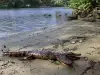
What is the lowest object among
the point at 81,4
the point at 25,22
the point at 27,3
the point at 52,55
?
the point at 27,3

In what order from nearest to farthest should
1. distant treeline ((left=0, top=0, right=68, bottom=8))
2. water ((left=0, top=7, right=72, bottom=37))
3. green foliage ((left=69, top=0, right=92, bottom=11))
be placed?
water ((left=0, top=7, right=72, bottom=37)), green foliage ((left=69, top=0, right=92, bottom=11)), distant treeline ((left=0, top=0, right=68, bottom=8))

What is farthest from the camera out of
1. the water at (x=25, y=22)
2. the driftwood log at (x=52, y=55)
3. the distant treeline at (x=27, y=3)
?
the distant treeline at (x=27, y=3)

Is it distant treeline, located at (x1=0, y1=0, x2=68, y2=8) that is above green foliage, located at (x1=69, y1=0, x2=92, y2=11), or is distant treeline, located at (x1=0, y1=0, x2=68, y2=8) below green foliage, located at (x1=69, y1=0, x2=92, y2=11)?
below

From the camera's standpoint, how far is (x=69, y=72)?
5926mm

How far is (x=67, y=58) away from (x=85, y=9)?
55.4 feet

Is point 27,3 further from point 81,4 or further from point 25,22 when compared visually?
point 81,4

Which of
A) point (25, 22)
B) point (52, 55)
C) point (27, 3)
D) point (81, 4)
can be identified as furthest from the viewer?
point (27, 3)

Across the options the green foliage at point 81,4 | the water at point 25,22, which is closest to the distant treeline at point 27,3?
the water at point 25,22

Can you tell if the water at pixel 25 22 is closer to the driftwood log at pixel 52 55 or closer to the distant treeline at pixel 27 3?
the driftwood log at pixel 52 55

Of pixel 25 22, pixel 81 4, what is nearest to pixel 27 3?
pixel 25 22

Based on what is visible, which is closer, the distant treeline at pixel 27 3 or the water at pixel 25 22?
the water at pixel 25 22

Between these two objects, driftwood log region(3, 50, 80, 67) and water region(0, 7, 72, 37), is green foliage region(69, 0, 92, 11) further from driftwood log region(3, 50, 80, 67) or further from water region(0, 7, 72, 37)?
driftwood log region(3, 50, 80, 67)

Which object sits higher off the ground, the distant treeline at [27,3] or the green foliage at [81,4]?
the green foliage at [81,4]

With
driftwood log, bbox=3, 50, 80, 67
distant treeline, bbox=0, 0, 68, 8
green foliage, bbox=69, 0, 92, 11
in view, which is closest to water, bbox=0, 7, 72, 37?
green foliage, bbox=69, 0, 92, 11
